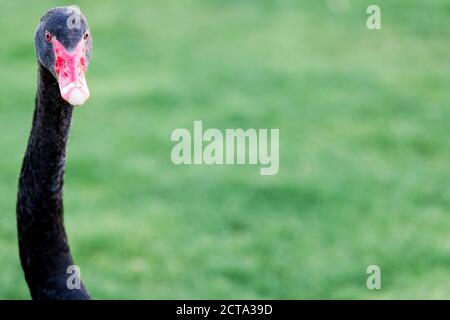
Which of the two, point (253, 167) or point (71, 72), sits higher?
point (253, 167)

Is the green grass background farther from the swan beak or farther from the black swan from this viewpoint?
the swan beak

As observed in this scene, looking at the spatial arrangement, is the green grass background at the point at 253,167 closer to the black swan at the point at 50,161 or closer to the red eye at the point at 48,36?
the black swan at the point at 50,161

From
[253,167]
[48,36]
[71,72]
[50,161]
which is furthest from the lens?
[253,167]

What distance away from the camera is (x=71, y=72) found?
82.2 inches

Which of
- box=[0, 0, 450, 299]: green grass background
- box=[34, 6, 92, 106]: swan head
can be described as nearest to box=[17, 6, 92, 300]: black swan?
box=[34, 6, 92, 106]: swan head

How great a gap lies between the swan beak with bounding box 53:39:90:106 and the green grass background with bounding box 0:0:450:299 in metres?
1.37

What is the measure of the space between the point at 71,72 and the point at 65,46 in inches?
4.7

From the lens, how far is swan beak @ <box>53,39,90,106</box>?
1.98 m

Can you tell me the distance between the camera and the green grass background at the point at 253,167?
3.47m

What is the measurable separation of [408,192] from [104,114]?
1.69 m

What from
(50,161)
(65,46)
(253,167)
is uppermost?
(253,167)

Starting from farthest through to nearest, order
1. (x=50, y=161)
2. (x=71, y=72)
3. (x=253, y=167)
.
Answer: (x=253, y=167) → (x=50, y=161) → (x=71, y=72)

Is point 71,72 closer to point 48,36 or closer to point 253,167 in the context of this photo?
point 48,36

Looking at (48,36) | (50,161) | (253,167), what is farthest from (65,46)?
(253,167)
